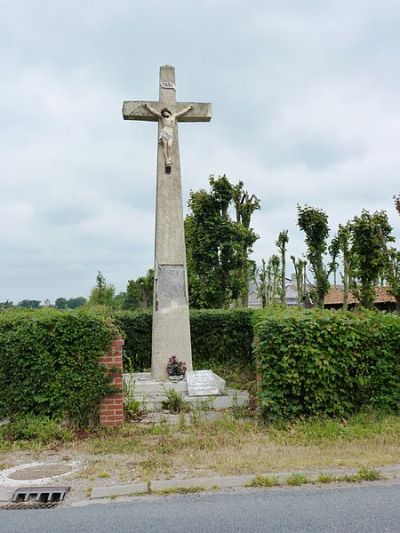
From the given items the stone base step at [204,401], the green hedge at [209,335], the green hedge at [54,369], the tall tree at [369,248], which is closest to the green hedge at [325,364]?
the stone base step at [204,401]

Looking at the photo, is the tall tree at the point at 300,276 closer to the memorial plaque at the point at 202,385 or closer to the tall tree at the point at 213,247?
the tall tree at the point at 213,247

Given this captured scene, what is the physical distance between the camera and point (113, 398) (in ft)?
22.9

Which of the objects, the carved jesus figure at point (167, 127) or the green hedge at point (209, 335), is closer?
the carved jesus figure at point (167, 127)

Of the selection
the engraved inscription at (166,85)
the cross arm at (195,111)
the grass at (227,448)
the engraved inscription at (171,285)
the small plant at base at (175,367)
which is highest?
the engraved inscription at (166,85)

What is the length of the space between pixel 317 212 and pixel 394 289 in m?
4.60

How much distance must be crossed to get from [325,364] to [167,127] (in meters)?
6.34

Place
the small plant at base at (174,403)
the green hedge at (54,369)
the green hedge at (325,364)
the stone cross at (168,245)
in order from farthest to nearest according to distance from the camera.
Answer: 1. the stone cross at (168,245)
2. the small plant at base at (174,403)
3. the green hedge at (325,364)
4. the green hedge at (54,369)

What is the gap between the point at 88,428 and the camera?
22.1 ft

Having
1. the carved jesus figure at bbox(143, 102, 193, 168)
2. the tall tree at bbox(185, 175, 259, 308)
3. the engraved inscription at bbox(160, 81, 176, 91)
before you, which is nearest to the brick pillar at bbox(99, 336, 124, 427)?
the carved jesus figure at bbox(143, 102, 193, 168)

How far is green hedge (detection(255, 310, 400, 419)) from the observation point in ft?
22.6

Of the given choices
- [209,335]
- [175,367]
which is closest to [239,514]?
[175,367]

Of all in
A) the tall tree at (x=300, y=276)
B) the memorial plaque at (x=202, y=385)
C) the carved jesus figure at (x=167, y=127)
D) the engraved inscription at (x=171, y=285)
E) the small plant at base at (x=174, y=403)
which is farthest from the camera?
the tall tree at (x=300, y=276)

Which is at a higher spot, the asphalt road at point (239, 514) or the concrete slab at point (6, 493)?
the asphalt road at point (239, 514)

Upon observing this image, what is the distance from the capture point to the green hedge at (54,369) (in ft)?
22.1
